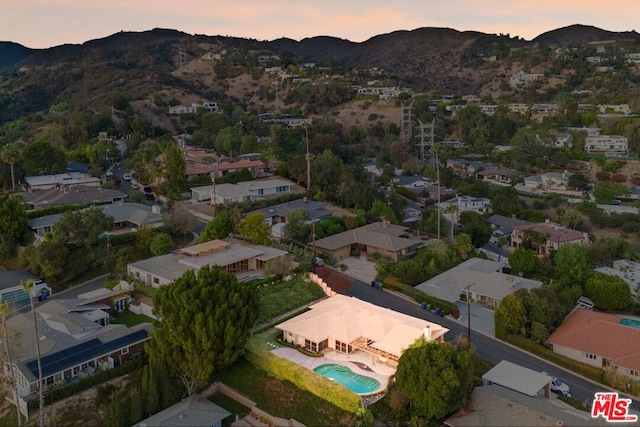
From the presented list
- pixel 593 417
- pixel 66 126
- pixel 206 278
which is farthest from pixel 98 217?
pixel 66 126

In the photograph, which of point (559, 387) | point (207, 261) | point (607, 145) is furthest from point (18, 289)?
point (607, 145)

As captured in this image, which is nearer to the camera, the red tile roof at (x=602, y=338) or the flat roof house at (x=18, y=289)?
the red tile roof at (x=602, y=338)

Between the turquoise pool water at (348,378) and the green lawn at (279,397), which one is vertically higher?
the turquoise pool water at (348,378)

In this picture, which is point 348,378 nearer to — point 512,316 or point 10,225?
point 512,316

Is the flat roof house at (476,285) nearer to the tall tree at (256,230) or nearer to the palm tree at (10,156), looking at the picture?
the tall tree at (256,230)

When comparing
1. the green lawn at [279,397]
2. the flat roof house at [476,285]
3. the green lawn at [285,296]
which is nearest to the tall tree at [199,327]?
the green lawn at [279,397]

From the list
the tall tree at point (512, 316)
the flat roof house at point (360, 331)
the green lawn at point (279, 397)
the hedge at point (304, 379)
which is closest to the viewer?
the green lawn at point (279, 397)

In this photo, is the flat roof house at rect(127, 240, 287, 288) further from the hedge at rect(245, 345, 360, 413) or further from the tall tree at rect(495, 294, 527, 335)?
the tall tree at rect(495, 294, 527, 335)
